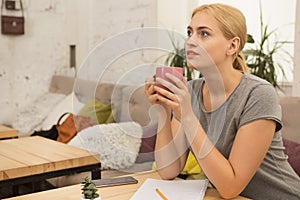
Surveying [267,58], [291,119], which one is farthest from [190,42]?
[267,58]

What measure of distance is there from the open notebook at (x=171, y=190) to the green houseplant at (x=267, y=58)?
1.33m

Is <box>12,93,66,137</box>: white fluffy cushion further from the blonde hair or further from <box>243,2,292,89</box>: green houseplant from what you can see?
the blonde hair

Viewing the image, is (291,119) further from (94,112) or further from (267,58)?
(94,112)

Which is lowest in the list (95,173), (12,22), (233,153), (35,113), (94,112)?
(35,113)

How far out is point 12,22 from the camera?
370 centimetres

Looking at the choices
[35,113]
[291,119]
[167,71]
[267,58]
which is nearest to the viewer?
[167,71]

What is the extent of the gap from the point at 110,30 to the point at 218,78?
2598mm

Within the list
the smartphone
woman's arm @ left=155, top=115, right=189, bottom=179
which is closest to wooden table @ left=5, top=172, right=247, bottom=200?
the smartphone

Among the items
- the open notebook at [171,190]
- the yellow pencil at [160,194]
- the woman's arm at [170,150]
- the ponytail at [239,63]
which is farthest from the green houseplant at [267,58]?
the yellow pencil at [160,194]

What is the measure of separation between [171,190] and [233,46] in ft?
1.50

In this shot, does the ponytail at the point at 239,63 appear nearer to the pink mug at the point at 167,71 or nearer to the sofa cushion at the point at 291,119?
the pink mug at the point at 167,71

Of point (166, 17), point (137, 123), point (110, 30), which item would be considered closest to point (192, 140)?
point (137, 123)

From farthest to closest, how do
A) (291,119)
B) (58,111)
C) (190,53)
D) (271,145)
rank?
(58,111) → (291,119) → (271,145) → (190,53)

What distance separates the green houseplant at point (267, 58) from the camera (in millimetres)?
2400
